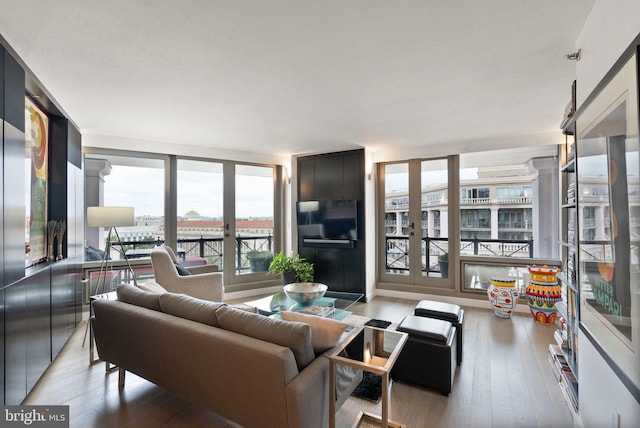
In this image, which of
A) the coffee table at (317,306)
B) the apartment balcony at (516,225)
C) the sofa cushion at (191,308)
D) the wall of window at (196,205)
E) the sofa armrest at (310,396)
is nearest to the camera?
the sofa armrest at (310,396)

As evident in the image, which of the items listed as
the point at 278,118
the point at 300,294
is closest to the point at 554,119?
the point at 278,118

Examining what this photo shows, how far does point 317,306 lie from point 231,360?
1.57 m

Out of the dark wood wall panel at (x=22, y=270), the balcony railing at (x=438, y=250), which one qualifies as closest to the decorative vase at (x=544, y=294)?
the balcony railing at (x=438, y=250)

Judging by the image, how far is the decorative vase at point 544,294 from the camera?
3.55 metres

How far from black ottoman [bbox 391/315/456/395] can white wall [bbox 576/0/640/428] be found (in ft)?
2.43

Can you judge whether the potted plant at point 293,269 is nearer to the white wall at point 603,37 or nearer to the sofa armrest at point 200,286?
the sofa armrest at point 200,286

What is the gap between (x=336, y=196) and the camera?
4.86m

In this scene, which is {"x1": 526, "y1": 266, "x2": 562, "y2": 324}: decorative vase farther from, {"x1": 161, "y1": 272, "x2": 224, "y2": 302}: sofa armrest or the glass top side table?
{"x1": 161, "y1": 272, "x2": 224, "y2": 302}: sofa armrest

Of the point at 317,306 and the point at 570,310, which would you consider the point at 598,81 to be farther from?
the point at 317,306

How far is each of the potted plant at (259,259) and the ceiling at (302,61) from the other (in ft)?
7.78

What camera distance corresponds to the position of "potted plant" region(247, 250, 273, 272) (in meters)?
5.15

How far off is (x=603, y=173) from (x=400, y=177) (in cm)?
366

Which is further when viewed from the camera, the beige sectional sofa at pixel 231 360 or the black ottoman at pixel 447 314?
the black ottoman at pixel 447 314

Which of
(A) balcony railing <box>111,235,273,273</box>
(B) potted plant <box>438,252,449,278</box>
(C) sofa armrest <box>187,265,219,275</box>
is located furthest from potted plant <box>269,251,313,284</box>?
(B) potted plant <box>438,252,449,278</box>
